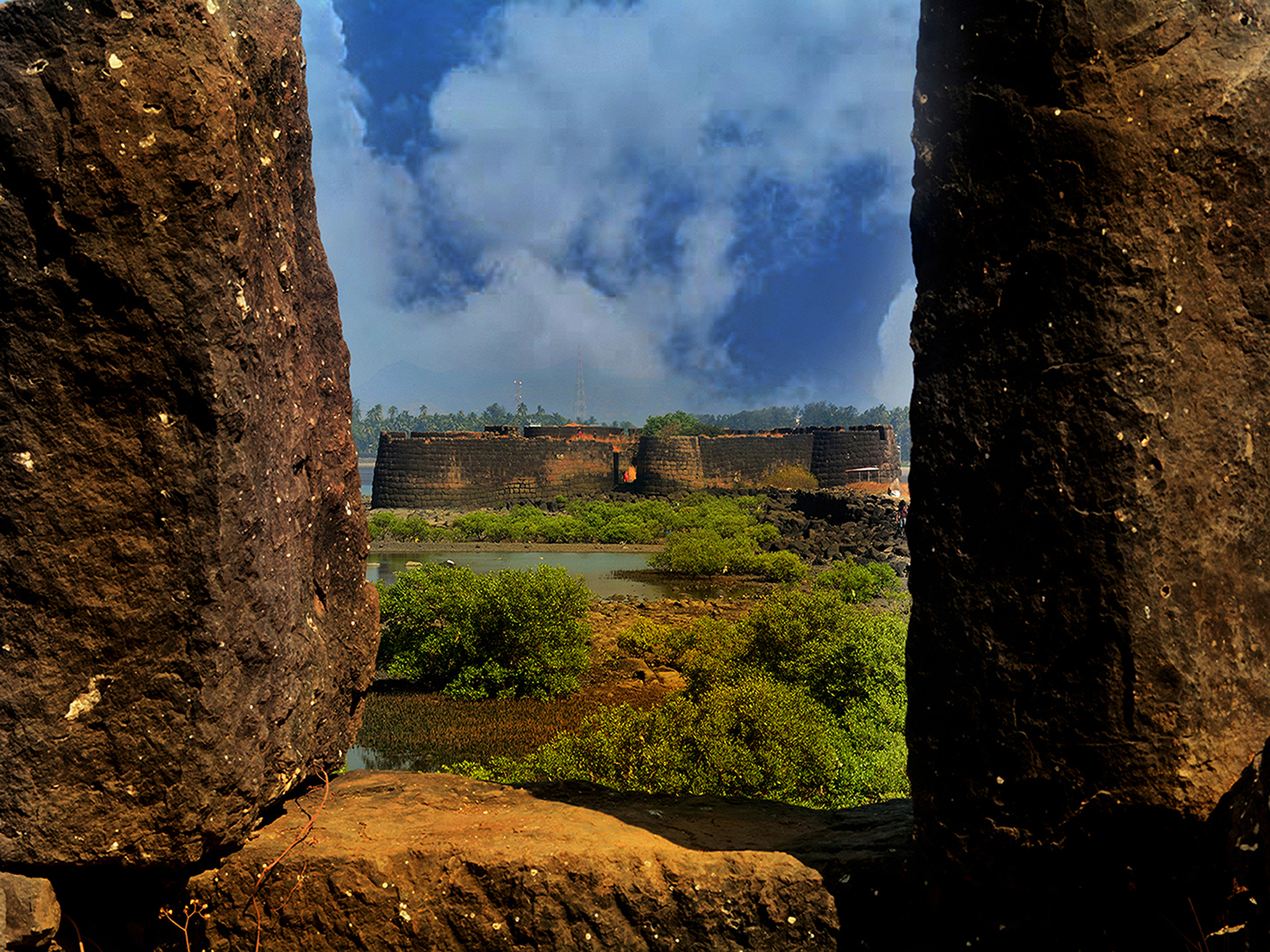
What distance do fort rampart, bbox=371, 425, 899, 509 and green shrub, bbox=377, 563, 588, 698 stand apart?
83.5 ft

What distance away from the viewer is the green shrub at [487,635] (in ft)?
30.6

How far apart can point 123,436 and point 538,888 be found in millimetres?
1696

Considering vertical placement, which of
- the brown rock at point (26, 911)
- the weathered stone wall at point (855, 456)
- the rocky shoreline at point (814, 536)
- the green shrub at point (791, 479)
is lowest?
the brown rock at point (26, 911)

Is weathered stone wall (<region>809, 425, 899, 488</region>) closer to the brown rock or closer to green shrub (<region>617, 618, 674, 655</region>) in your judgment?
green shrub (<region>617, 618, 674, 655</region>)

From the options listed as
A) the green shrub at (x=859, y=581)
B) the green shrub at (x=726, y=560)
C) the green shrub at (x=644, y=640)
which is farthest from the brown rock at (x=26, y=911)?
the green shrub at (x=726, y=560)

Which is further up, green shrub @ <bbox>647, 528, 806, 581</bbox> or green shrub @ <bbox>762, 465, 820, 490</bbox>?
green shrub @ <bbox>762, 465, 820, 490</bbox>

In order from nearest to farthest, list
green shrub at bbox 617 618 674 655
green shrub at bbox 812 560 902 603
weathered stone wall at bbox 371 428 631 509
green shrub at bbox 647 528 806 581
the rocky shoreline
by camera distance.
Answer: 1. green shrub at bbox 617 618 674 655
2. green shrub at bbox 812 560 902 603
3. green shrub at bbox 647 528 806 581
4. the rocky shoreline
5. weathered stone wall at bbox 371 428 631 509

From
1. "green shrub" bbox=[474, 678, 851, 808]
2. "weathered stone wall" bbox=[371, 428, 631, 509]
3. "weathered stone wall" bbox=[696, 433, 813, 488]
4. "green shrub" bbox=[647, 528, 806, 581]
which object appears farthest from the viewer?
"weathered stone wall" bbox=[696, 433, 813, 488]

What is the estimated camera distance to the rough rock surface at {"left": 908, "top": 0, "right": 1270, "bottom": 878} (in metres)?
1.97

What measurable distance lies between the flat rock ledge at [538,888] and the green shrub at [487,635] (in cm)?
678

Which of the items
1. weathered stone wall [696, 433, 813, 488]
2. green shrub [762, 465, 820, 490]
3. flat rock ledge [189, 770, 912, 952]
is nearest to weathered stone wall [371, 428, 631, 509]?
weathered stone wall [696, 433, 813, 488]

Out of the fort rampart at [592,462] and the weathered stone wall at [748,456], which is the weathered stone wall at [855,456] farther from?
the weathered stone wall at [748,456]

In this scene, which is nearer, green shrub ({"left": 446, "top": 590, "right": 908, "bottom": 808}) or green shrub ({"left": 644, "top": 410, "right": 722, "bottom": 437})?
green shrub ({"left": 446, "top": 590, "right": 908, "bottom": 808})

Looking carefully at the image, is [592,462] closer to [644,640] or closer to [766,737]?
[644,640]
